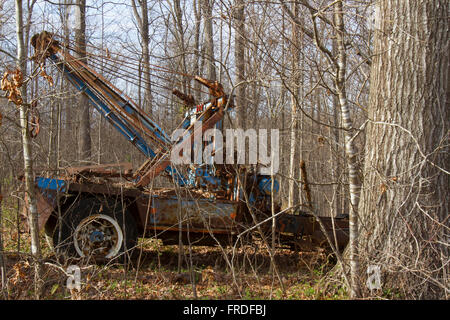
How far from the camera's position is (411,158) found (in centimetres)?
438

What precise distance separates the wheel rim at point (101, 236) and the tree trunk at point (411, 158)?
12.5 feet

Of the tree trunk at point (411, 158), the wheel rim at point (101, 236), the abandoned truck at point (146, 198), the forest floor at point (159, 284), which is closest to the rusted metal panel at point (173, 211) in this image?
the abandoned truck at point (146, 198)

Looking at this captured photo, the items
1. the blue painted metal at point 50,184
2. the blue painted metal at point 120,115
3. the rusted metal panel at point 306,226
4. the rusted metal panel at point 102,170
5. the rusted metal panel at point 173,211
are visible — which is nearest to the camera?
the blue painted metal at point 50,184

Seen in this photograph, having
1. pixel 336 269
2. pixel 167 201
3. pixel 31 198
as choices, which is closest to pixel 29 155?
pixel 31 198

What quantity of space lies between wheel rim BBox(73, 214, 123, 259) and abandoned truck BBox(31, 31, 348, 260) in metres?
0.01

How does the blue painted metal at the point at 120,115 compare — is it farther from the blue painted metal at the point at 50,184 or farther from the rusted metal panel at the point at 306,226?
the rusted metal panel at the point at 306,226

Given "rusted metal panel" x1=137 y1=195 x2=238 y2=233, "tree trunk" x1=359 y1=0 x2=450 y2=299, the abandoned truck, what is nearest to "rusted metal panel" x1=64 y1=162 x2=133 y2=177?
the abandoned truck

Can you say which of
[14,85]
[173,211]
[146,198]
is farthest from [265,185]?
[14,85]

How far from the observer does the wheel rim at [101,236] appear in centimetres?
615

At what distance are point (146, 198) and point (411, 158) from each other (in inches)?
160

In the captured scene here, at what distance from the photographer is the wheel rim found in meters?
6.15

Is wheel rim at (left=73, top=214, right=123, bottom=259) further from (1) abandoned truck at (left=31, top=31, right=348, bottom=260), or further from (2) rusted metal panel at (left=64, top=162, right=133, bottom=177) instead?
(2) rusted metal panel at (left=64, top=162, right=133, bottom=177)

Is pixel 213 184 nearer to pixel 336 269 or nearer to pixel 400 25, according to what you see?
pixel 336 269

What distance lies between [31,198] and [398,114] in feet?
14.3
